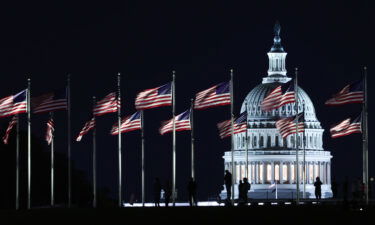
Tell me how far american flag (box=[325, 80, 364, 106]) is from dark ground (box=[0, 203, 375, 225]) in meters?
17.4

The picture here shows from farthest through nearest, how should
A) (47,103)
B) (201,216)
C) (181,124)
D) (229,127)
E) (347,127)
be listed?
(229,127), (347,127), (181,124), (47,103), (201,216)

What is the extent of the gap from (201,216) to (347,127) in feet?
135

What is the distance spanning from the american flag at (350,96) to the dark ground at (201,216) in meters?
17.4

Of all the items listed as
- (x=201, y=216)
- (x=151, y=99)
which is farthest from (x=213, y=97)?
(x=201, y=216)

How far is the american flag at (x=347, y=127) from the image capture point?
140m

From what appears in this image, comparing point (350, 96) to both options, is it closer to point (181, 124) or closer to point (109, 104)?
point (181, 124)

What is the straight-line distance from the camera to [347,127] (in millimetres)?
141000

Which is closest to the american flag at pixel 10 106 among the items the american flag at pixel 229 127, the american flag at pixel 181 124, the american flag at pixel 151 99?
the american flag at pixel 151 99

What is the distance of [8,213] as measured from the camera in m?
112

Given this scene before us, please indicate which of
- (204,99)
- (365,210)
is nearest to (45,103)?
(204,99)

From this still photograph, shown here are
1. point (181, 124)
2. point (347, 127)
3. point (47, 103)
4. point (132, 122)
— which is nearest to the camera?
point (47, 103)

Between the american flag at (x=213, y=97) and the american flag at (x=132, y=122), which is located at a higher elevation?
the american flag at (x=213, y=97)

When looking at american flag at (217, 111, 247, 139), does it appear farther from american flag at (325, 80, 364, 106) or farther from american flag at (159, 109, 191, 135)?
american flag at (325, 80, 364, 106)

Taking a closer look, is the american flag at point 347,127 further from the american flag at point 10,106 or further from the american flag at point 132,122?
the american flag at point 10,106
